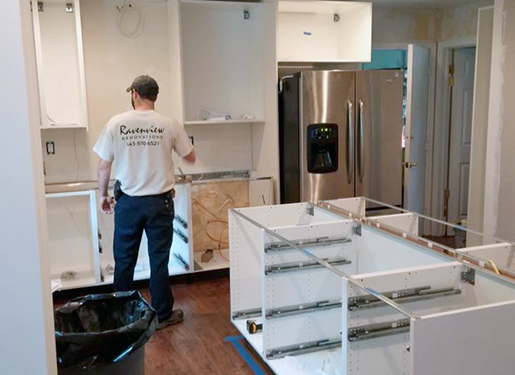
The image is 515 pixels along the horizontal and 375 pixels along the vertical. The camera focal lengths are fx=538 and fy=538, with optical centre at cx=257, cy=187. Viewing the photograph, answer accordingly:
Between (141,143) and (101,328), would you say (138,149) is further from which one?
(101,328)

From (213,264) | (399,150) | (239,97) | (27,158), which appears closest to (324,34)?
(239,97)

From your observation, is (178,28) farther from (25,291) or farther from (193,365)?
(25,291)

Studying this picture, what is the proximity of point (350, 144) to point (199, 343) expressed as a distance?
2.01m

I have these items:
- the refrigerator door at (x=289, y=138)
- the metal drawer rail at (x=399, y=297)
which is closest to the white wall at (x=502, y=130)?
the refrigerator door at (x=289, y=138)

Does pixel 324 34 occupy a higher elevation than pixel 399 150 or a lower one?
higher

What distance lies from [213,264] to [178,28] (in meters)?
1.92

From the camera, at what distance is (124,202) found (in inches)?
134

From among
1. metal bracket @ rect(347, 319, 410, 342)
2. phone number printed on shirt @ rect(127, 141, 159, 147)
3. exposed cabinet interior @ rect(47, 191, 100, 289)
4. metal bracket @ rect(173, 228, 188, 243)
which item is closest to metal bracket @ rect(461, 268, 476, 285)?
metal bracket @ rect(347, 319, 410, 342)

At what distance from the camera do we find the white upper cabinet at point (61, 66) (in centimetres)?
397

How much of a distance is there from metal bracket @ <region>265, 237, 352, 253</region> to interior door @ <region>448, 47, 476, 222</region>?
3078 millimetres

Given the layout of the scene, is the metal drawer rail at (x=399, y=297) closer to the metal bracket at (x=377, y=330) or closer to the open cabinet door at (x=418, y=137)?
the metal bracket at (x=377, y=330)

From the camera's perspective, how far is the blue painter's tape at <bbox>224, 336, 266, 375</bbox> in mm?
2989

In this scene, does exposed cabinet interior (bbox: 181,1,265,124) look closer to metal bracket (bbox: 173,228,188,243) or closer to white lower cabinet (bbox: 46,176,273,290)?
white lower cabinet (bbox: 46,176,273,290)

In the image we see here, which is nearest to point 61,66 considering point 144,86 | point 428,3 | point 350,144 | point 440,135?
point 144,86
